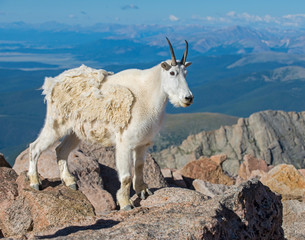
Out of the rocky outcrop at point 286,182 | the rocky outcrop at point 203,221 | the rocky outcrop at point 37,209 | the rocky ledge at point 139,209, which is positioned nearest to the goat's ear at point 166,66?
the rocky ledge at point 139,209

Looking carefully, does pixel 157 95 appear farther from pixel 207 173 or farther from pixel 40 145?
pixel 207 173

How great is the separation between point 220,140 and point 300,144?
25242 millimetres

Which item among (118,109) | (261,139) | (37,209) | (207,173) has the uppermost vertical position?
(118,109)

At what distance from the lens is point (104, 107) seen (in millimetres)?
8445

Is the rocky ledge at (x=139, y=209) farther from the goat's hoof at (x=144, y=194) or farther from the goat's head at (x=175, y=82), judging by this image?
the goat's head at (x=175, y=82)

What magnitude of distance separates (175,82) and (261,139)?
91792 mm

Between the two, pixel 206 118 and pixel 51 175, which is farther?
pixel 206 118

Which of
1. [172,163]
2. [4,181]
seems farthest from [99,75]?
[172,163]

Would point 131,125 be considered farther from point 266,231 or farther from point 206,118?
point 206,118

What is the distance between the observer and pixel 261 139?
3780 inches

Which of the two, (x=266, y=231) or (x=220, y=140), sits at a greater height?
(x=266, y=231)

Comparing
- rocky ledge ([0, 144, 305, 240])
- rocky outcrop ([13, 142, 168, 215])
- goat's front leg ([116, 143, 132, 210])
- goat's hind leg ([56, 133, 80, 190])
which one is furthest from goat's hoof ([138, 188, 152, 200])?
goat's hind leg ([56, 133, 80, 190])

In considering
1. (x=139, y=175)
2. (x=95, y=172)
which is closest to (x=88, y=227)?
(x=139, y=175)

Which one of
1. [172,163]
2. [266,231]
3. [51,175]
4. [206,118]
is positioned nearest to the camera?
[266,231]
